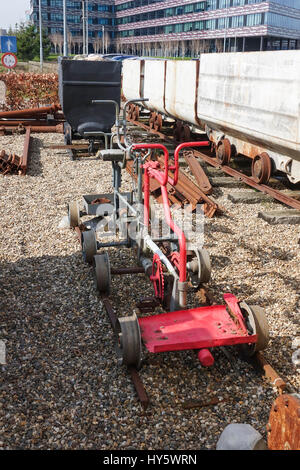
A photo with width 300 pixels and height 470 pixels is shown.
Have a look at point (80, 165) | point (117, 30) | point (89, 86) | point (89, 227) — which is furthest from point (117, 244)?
point (117, 30)

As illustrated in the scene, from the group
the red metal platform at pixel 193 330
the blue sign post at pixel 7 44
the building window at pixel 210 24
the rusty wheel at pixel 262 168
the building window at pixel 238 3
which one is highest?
the building window at pixel 238 3

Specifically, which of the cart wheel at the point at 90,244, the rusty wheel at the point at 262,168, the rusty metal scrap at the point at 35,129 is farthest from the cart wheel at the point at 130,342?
the rusty metal scrap at the point at 35,129

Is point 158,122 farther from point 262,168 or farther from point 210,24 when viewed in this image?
point 210,24

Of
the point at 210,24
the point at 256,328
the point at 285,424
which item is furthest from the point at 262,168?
the point at 210,24

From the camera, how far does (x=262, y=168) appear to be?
991cm

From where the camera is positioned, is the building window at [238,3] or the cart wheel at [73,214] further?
the building window at [238,3]

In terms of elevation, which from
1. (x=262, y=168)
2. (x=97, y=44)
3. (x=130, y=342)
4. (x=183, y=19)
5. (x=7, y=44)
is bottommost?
(x=130, y=342)

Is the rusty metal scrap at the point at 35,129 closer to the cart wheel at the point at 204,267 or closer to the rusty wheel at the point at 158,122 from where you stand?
the rusty wheel at the point at 158,122

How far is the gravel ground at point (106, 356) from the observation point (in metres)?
3.93

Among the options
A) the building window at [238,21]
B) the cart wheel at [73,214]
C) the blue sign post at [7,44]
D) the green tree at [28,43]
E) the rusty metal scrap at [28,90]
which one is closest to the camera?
the cart wheel at [73,214]

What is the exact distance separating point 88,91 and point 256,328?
10237 mm

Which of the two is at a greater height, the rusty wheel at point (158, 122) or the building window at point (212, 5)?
the building window at point (212, 5)

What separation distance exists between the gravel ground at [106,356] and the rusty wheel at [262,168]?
178cm
